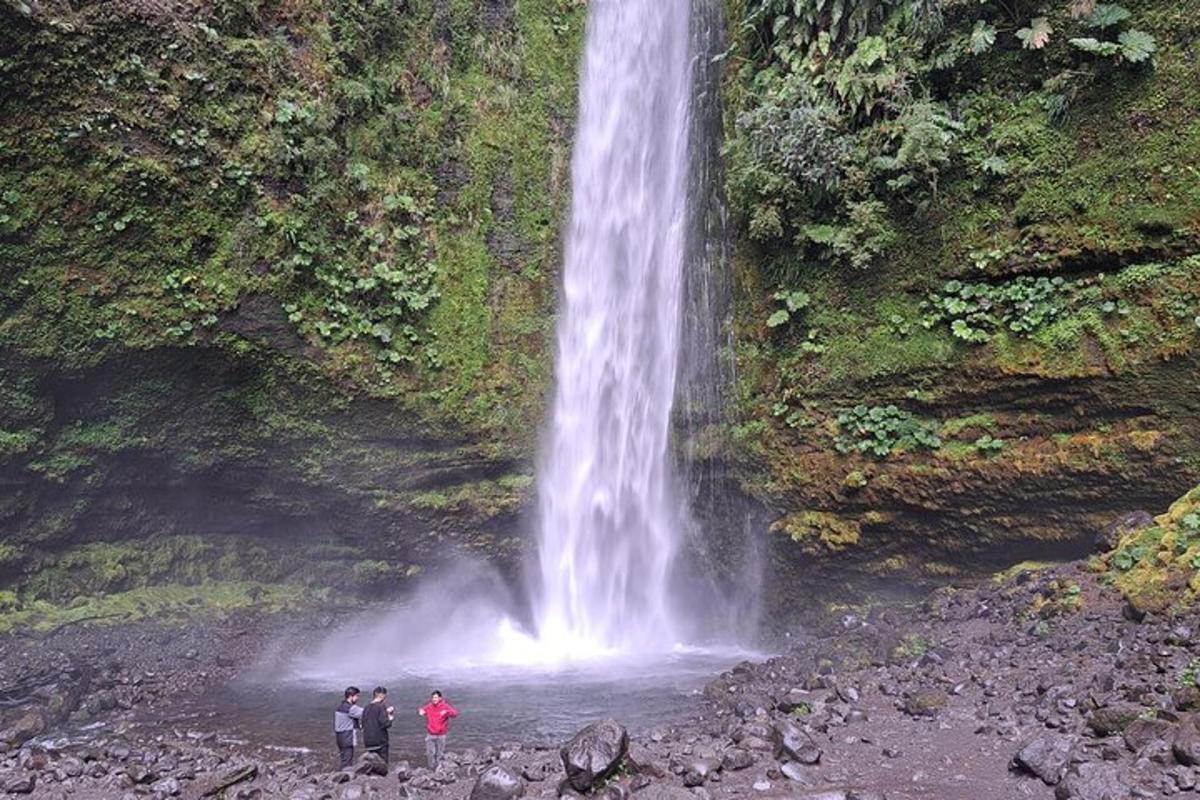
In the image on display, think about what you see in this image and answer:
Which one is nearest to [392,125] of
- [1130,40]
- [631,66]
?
[631,66]

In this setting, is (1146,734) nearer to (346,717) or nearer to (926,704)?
(926,704)

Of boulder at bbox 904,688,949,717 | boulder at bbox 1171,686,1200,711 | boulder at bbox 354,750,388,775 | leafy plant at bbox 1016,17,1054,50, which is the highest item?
leafy plant at bbox 1016,17,1054,50

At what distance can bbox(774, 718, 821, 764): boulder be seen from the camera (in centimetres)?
580

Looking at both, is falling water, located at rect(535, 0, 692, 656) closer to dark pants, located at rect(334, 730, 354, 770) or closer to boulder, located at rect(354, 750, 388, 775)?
dark pants, located at rect(334, 730, 354, 770)

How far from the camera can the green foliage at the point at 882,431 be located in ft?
32.2

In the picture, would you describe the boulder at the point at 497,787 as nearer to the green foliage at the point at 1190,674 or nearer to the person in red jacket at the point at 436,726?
the person in red jacket at the point at 436,726

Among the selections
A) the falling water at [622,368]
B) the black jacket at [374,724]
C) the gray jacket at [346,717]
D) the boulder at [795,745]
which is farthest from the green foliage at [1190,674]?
the falling water at [622,368]

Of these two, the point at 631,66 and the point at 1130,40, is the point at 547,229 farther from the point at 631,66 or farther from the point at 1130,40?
the point at 1130,40

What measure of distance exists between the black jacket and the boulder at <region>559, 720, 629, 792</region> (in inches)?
74.6

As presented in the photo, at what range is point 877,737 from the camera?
621cm

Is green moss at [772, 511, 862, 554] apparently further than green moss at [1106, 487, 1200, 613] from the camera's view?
Yes

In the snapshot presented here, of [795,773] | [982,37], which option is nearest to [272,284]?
[795,773]

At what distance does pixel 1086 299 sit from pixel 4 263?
12853mm

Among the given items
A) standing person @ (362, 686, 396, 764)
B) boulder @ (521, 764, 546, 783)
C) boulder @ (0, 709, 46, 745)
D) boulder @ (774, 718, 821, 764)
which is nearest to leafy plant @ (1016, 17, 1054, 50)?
boulder @ (774, 718, 821, 764)
